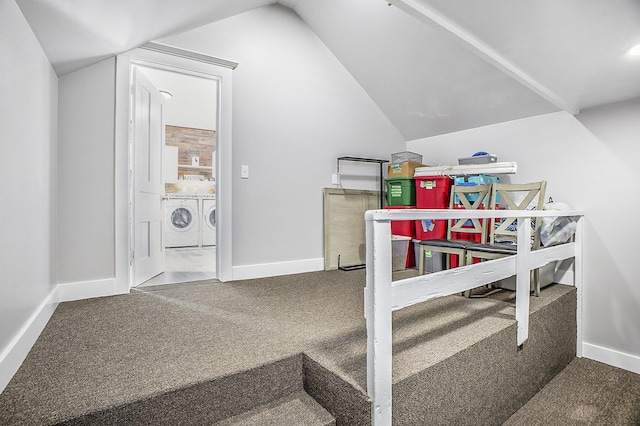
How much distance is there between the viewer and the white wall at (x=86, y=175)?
2305 mm

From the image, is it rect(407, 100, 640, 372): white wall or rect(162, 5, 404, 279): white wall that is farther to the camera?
rect(162, 5, 404, 279): white wall

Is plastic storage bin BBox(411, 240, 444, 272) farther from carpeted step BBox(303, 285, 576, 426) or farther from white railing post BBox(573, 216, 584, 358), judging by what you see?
white railing post BBox(573, 216, 584, 358)

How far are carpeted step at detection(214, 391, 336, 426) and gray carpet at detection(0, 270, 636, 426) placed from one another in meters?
0.03

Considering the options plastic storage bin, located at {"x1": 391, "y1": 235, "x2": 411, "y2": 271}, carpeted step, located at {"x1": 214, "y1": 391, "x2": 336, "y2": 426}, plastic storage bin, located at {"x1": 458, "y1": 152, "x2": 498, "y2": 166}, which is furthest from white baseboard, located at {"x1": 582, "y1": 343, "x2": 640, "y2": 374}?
carpeted step, located at {"x1": 214, "y1": 391, "x2": 336, "y2": 426}

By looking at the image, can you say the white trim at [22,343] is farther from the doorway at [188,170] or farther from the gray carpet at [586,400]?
the gray carpet at [586,400]

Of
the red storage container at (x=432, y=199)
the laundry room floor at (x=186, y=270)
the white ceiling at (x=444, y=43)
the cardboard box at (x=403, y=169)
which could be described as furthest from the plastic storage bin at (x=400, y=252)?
the laundry room floor at (x=186, y=270)

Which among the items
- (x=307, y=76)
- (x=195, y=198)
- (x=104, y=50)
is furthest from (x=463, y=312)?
(x=195, y=198)

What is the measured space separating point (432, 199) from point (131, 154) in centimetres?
281

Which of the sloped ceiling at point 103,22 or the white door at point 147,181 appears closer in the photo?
the sloped ceiling at point 103,22

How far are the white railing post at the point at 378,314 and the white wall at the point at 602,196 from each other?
2490mm

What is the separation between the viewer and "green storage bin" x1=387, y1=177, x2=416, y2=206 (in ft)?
11.7

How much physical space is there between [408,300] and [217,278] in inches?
86.6

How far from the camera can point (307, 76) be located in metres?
3.47

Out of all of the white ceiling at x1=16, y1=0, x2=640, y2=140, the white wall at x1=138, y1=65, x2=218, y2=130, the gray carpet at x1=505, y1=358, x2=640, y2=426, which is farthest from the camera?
the white wall at x1=138, y1=65, x2=218, y2=130
